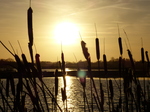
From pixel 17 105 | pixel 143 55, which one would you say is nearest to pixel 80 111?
pixel 143 55

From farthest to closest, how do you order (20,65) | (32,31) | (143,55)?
1. (143,55)
2. (20,65)
3. (32,31)

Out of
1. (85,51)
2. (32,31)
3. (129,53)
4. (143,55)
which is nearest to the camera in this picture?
(32,31)

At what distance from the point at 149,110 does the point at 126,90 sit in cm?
49

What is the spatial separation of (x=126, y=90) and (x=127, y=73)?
10.7 inches

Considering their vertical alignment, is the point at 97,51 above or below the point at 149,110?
above

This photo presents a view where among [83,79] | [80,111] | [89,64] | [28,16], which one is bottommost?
[80,111]

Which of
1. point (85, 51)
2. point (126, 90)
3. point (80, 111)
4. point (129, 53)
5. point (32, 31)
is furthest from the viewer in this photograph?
point (80, 111)

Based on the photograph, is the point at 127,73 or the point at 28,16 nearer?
the point at 28,16

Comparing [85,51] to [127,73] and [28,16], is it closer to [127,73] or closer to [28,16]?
[28,16]

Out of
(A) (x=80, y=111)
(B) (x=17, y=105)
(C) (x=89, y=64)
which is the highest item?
(C) (x=89, y=64)

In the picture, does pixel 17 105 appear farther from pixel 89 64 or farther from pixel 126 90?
pixel 126 90

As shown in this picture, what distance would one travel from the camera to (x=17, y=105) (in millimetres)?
2898

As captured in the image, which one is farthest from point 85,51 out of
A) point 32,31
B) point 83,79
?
point 32,31

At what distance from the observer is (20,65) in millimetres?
2281
